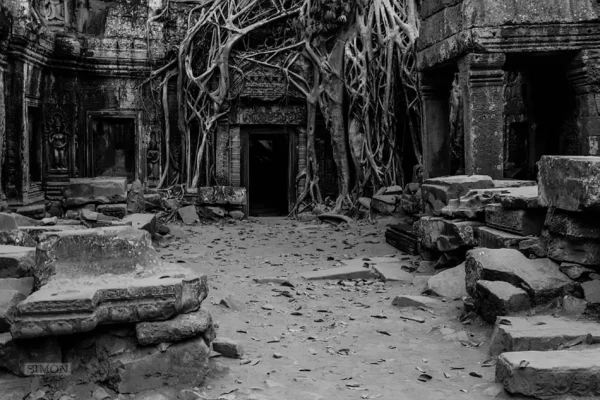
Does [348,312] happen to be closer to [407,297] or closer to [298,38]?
[407,297]

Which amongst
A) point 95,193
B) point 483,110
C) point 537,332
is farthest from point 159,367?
point 95,193

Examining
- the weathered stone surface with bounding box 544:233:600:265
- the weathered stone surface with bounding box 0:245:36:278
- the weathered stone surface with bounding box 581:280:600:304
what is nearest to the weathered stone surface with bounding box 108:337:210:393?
the weathered stone surface with bounding box 0:245:36:278

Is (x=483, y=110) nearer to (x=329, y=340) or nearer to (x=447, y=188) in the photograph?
(x=447, y=188)

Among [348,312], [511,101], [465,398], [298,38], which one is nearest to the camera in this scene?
[465,398]

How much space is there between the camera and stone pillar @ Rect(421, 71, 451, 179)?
8.16 meters

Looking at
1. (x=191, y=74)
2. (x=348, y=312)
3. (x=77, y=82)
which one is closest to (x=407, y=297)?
(x=348, y=312)

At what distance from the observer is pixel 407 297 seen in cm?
511

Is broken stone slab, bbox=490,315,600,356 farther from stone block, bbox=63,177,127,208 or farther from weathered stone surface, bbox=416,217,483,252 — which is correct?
stone block, bbox=63,177,127,208

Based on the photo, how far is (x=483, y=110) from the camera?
6.73 meters

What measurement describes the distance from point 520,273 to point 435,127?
409 centimetres

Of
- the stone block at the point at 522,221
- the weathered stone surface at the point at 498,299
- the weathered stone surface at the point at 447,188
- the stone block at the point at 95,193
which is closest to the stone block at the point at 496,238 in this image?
the stone block at the point at 522,221

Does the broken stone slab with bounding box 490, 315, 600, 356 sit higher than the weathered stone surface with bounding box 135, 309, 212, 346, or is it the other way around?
the weathered stone surface with bounding box 135, 309, 212, 346

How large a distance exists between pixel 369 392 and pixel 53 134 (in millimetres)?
9948

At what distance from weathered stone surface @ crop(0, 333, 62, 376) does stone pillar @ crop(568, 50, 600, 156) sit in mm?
5551
